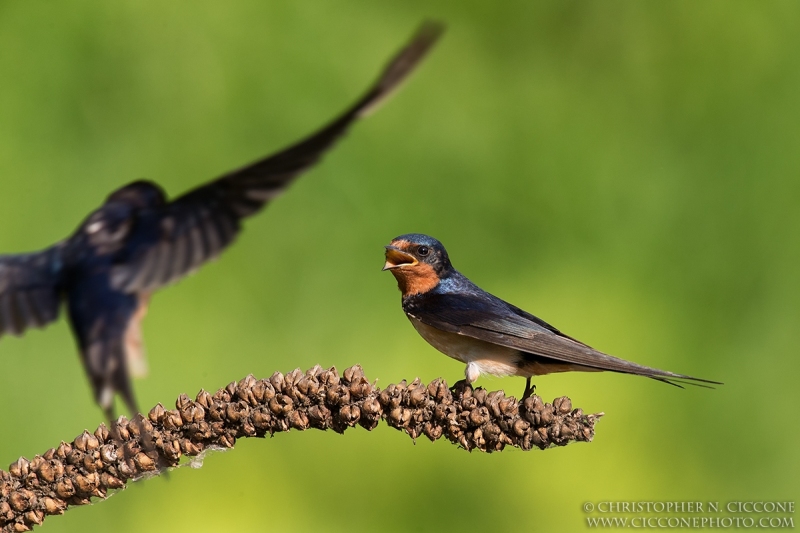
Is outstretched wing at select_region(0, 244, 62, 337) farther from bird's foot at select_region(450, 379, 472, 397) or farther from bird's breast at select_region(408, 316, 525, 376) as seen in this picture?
bird's breast at select_region(408, 316, 525, 376)

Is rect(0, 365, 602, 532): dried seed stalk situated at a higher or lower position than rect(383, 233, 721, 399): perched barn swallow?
lower

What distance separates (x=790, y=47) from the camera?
3.50 m

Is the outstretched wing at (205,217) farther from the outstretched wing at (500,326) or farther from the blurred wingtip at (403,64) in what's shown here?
the outstretched wing at (500,326)

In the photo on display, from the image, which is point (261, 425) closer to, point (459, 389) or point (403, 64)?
point (459, 389)

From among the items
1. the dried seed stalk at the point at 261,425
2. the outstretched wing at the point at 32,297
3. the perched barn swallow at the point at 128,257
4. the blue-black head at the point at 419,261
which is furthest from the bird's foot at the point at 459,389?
the outstretched wing at the point at 32,297

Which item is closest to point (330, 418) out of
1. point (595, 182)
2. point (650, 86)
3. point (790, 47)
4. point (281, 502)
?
point (281, 502)

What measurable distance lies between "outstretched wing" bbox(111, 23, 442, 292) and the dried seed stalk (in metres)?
0.36

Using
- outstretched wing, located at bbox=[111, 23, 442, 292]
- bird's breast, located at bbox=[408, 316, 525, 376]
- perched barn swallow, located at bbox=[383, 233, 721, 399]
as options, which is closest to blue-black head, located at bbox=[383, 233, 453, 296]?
perched barn swallow, located at bbox=[383, 233, 721, 399]

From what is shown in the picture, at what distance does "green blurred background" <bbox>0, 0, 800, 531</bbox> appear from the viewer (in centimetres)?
304

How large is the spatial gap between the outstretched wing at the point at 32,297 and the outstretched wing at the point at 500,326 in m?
1.06

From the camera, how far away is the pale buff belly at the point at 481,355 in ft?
7.78

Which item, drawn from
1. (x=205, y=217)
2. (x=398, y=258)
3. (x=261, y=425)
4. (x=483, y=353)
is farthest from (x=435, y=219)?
(x=205, y=217)

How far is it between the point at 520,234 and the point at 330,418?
176cm

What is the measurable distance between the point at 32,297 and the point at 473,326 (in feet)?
3.72
